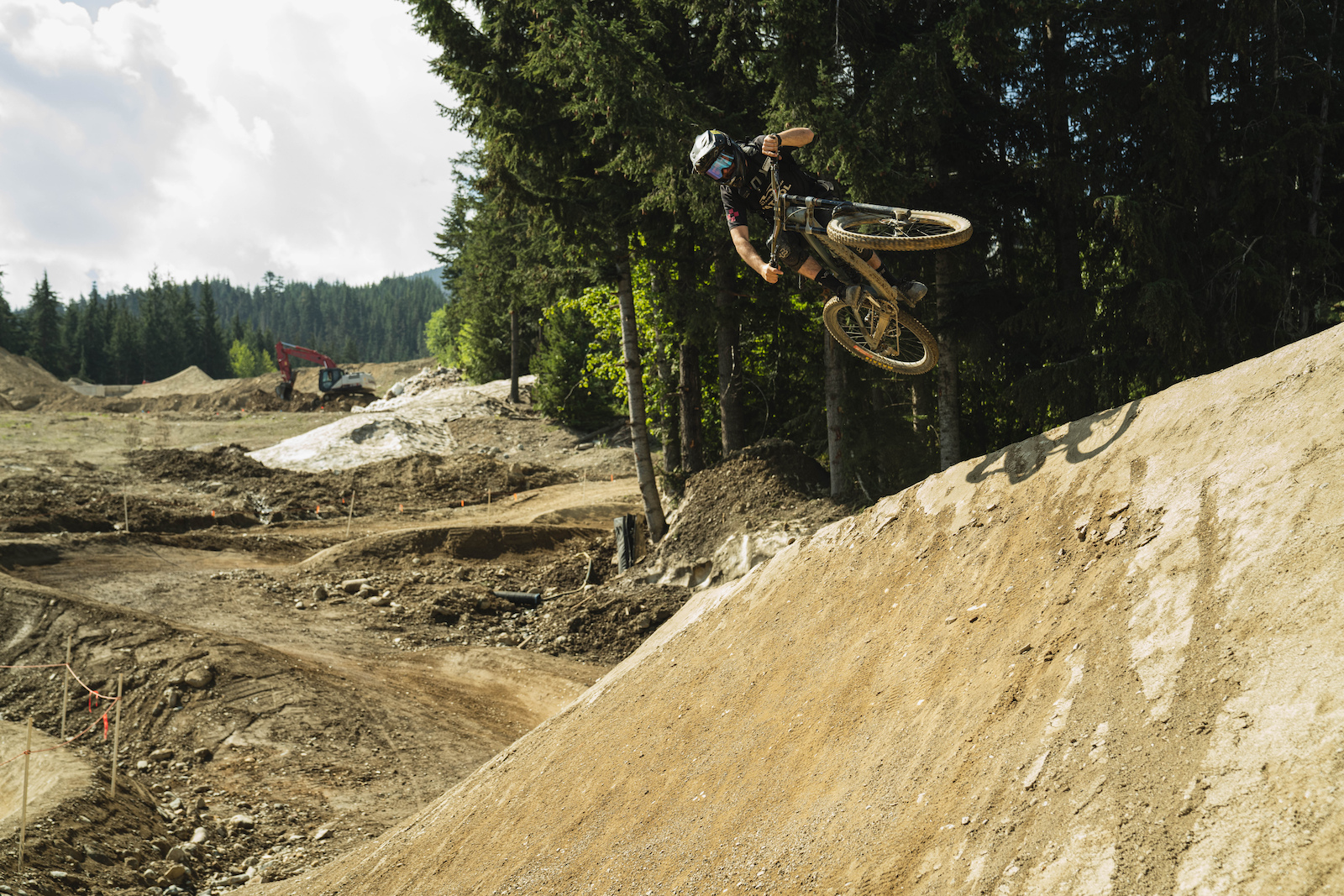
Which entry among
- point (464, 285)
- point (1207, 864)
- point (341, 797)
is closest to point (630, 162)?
point (341, 797)

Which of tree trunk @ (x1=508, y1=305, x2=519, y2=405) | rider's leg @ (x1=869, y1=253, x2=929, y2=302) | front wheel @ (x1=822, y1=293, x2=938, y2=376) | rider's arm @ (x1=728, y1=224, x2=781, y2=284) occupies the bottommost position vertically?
front wheel @ (x1=822, y1=293, x2=938, y2=376)

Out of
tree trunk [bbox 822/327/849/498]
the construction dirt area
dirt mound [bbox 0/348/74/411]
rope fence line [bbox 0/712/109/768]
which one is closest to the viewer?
the construction dirt area

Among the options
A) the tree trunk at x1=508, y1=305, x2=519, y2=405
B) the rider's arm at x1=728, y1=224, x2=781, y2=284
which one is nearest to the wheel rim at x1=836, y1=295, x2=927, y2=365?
the rider's arm at x1=728, y1=224, x2=781, y2=284

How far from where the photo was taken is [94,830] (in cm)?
736

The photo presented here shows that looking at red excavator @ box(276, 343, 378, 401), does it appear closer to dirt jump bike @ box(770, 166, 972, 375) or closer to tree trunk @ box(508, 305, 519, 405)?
tree trunk @ box(508, 305, 519, 405)

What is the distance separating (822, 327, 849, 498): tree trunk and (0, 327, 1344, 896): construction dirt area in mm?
654

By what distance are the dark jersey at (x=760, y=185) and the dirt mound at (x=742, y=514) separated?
653cm

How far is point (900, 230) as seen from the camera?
22.3ft

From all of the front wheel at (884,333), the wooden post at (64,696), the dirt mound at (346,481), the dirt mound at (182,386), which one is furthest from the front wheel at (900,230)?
the dirt mound at (182,386)

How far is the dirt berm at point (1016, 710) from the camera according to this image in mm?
3150

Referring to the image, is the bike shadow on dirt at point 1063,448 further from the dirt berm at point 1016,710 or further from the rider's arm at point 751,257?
the rider's arm at point 751,257

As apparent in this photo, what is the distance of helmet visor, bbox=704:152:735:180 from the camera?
686cm

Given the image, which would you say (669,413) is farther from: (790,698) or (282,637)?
(790,698)

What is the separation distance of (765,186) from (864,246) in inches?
46.6
